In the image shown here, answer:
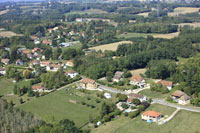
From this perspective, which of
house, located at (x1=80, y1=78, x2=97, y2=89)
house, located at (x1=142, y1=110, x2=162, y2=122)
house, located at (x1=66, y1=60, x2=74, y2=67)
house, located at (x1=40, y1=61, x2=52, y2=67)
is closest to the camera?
house, located at (x1=142, y1=110, x2=162, y2=122)

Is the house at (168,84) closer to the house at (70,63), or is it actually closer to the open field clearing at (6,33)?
the house at (70,63)

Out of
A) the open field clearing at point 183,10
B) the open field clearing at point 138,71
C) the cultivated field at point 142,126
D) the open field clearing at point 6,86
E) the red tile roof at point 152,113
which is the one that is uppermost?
the open field clearing at point 183,10

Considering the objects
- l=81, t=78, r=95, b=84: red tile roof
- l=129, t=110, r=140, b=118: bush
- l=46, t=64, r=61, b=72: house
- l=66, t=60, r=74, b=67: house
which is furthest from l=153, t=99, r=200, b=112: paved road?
l=66, t=60, r=74, b=67: house

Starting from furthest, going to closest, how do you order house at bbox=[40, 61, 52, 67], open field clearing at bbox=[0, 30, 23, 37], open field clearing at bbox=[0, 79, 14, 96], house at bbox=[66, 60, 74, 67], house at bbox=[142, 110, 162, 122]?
open field clearing at bbox=[0, 30, 23, 37] → house at bbox=[66, 60, 74, 67] → house at bbox=[40, 61, 52, 67] → open field clearing at bbox=[0, 79, 14, 96] → house at bbox=[142, 110, 162, 122]

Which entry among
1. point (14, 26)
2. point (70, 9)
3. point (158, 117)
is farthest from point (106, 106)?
point (70, 9)

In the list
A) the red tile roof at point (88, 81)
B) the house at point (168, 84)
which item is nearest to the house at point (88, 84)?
the red tile roof at point (88, 81)

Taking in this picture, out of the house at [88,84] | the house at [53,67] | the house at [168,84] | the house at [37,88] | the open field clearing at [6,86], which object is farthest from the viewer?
the house at [53,67]

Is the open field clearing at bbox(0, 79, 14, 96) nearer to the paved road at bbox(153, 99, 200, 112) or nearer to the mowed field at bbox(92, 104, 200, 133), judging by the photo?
the mowed field at bbox(92, 104, 200, 133)
